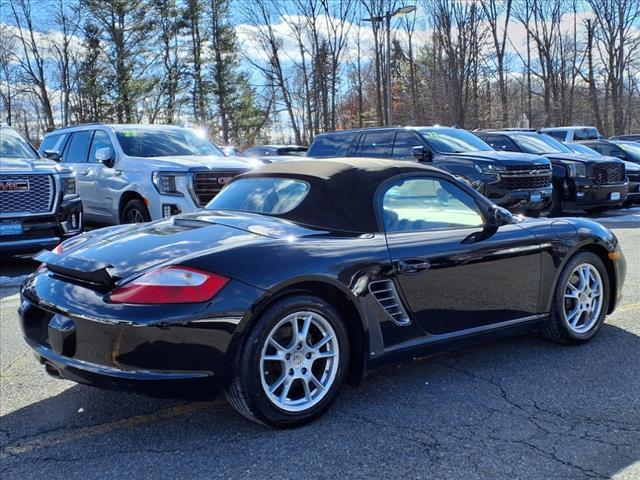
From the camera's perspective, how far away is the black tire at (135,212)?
9.03 meters

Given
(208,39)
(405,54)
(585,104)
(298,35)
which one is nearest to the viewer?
(298,35)

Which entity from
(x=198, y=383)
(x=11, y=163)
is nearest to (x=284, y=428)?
(x=198, y=383)

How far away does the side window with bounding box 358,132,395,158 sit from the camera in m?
11.5

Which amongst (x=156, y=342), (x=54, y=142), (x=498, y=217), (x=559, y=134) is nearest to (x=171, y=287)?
(x=156, y=342)

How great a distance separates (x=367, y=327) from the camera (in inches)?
130

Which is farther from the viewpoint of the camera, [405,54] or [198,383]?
[405,54]

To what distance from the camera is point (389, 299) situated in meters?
3.39

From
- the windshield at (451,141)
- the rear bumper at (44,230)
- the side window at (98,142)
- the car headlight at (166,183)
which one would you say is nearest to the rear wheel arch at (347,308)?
the rear bumper at (44,230)

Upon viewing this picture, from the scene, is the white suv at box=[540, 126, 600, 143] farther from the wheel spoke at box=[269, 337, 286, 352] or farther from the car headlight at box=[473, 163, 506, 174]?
the wheel spoke at box=[269, 337, 286, 352]

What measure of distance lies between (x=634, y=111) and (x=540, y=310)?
55.5 meters

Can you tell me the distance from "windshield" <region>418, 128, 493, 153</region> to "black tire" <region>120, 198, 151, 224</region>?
17.5ft

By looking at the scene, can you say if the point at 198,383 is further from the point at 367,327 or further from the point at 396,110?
the point at 396,110

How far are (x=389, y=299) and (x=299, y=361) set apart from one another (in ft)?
2.07

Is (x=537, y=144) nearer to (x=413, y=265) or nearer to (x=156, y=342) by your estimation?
(x=413, y=265)
